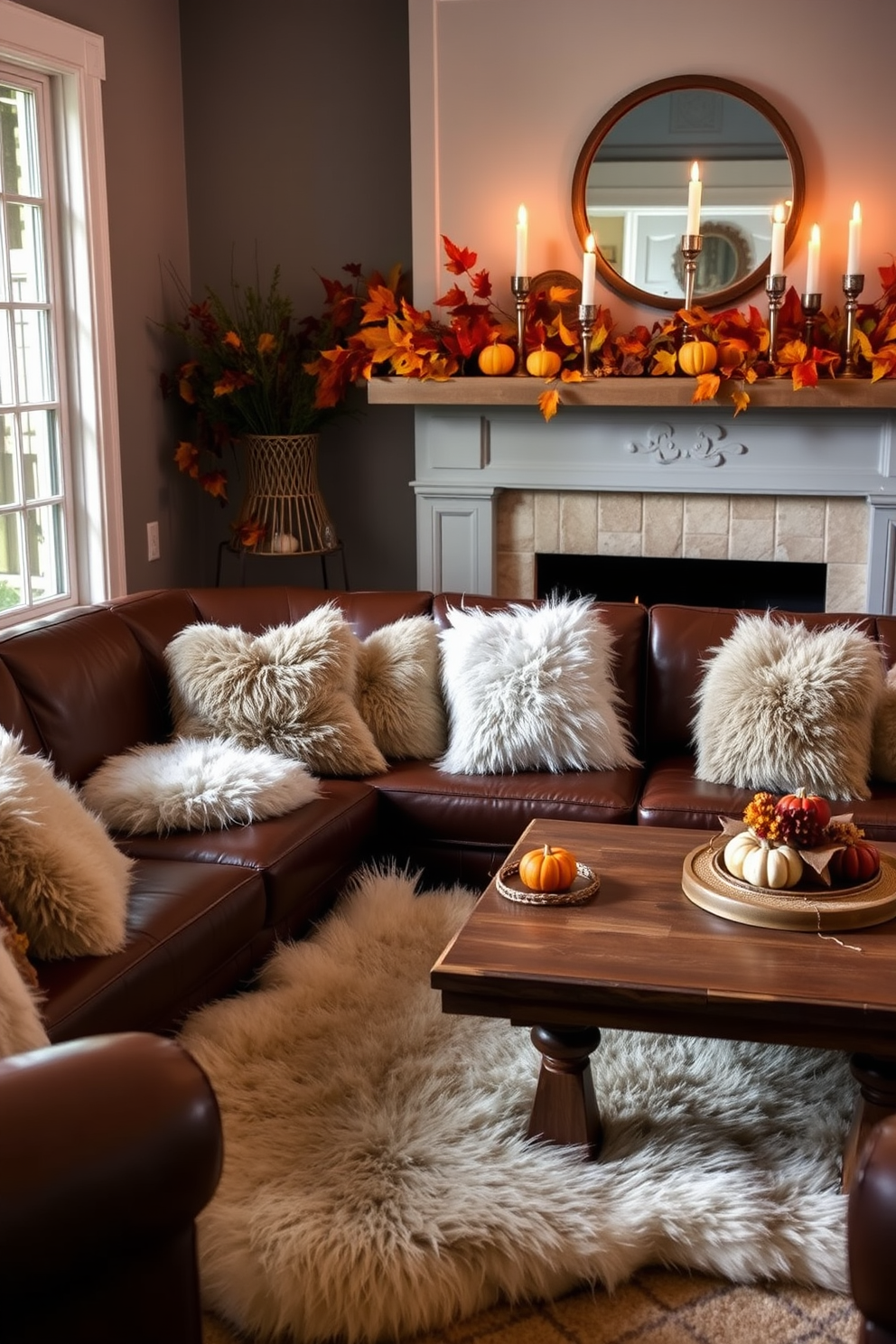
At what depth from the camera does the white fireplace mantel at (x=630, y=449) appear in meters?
4.34

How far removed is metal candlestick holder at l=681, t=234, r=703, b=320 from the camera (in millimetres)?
4223

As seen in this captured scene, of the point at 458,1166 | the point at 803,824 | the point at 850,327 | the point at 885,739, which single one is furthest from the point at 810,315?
the point at 458,1166

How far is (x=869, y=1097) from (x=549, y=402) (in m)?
2.71

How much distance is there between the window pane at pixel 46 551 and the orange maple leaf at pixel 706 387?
2057mm

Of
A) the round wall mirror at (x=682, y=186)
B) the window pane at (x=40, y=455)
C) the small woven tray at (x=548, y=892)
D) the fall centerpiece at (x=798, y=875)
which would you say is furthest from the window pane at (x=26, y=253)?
the fall centerpiece at (x=798, y=875)

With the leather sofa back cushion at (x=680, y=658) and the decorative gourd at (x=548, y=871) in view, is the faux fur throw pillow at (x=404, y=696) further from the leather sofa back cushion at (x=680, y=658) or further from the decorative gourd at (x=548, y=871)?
the decorative gourd at (x=548, y=871)

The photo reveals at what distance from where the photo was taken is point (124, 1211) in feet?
4.31

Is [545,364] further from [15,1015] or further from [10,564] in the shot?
[15,1015]

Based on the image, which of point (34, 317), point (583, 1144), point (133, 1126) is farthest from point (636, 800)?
point (34, 317)

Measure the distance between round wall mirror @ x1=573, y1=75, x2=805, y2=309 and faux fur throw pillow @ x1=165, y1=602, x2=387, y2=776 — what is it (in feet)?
6.19

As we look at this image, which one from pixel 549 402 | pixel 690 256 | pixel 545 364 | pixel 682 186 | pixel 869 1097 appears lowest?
pixel 869 1097

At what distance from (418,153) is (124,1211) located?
13.1 ft

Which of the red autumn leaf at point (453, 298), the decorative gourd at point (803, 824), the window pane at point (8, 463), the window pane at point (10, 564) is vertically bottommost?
the decorative gourd at point (803, 824)

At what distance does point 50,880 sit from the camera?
7.57ft
